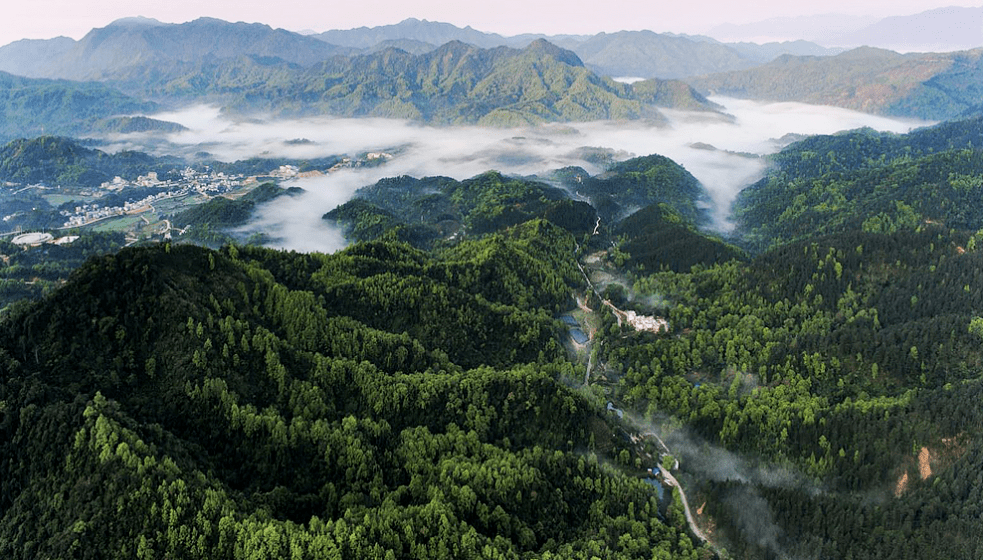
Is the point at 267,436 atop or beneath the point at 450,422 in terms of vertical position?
atop

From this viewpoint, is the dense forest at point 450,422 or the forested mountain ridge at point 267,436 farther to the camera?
the dense forest at point 450,422

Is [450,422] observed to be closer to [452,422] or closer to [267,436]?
[452,422]

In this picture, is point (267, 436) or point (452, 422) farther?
point (452, 422)

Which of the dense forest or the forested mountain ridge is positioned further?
the dense forest

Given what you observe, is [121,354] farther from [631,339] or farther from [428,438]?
[631,339]

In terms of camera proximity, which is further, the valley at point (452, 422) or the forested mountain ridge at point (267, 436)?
the valley at point (452, 422)

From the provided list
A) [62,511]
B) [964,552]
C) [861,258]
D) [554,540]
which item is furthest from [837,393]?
[62,511]

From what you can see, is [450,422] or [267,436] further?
[450,422]

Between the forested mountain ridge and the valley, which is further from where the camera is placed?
the valley

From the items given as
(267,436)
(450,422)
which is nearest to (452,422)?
(450,422)
